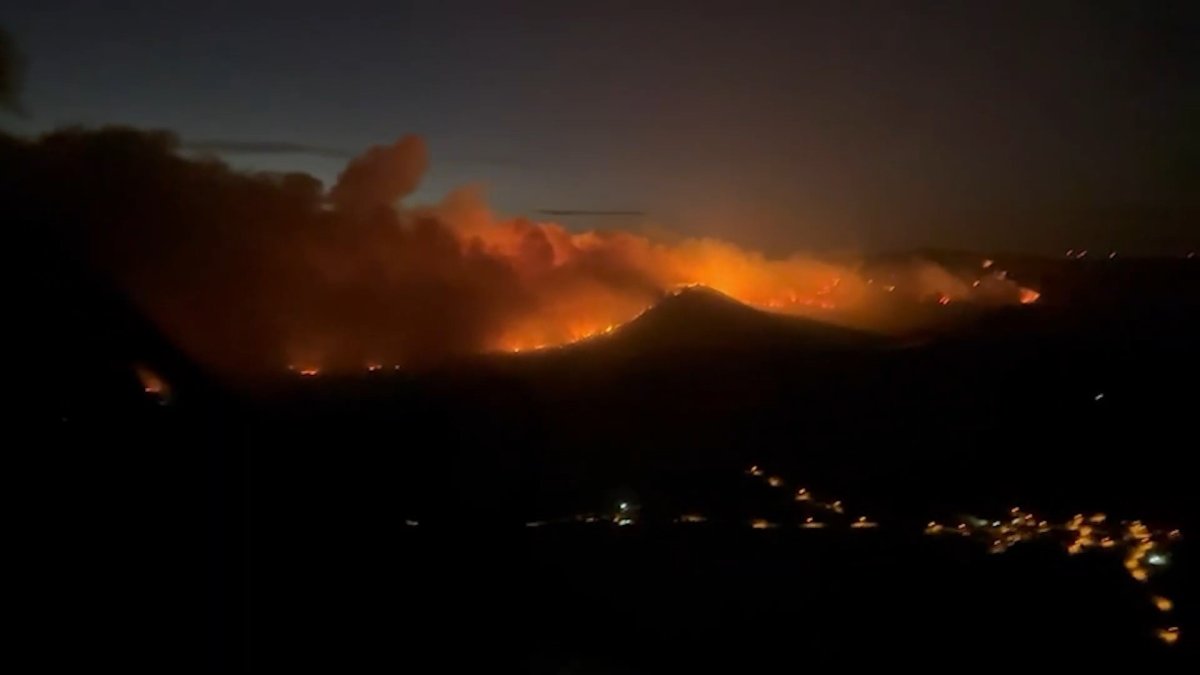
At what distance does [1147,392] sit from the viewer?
84.8 feet

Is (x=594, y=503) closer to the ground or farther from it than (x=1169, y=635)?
farther from it

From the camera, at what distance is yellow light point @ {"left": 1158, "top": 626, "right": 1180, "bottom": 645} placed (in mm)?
10922

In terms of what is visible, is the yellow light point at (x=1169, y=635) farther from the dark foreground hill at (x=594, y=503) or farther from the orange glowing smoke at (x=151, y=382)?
the orange glowing smoke at (x=151, y=382)

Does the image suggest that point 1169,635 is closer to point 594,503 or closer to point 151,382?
point 594,503

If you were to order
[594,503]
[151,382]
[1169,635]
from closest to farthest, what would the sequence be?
[151,382]
[1169,635]
[594,503]

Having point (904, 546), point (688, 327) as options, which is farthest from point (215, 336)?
point (904, 546)

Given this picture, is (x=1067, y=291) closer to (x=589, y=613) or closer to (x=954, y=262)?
(x=954, y=262)

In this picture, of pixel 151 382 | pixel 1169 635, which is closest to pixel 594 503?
pixel 1169 635

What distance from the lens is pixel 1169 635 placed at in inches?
442

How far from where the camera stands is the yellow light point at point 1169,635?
10922 mm

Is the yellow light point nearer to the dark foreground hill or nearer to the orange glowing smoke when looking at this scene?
the dark foreground hill

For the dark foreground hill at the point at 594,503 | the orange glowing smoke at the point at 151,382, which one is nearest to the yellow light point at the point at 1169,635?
the dark foreground hill at the point at 594,503

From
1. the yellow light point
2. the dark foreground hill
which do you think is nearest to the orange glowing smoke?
the dark foreground hill

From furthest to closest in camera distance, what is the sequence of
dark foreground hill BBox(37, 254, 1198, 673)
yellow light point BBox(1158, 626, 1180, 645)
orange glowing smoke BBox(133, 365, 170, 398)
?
yellow light point BBox(1158, 626, 1180, 645) → orange glowing smoke BBox(133, 365, 170, 398) → dark foreground hill BBox(37, 254, 1198, 673)
